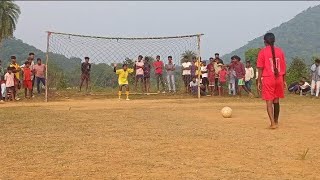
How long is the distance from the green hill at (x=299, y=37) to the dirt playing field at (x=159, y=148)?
65435mm

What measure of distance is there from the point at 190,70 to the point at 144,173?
48.0 ft

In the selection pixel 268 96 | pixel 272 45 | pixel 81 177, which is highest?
pixel 272 45

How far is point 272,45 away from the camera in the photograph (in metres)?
8.43

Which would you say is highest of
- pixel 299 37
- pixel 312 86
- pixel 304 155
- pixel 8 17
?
pixel 299 37

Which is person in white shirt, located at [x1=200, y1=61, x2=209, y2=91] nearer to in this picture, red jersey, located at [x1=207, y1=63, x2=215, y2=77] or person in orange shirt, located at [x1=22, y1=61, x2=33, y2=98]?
red jersey, located at [x1=207, y1=63, x2=215, y2=77]

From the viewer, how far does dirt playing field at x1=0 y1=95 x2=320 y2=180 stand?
16.4 ft

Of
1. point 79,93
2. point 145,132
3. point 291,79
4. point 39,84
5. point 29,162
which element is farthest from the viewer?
point 291,79

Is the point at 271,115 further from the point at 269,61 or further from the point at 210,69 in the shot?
the point at 210,69

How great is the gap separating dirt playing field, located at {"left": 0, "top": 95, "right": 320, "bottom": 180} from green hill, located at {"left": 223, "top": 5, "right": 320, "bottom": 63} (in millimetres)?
65435

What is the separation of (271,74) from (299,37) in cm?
8716

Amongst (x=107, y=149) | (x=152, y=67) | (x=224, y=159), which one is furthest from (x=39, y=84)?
(x=224, y=159)

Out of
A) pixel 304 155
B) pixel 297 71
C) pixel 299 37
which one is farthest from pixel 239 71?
pixel 299 37

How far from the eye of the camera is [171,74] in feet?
65.5

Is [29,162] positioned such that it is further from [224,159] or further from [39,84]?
[39,84]
